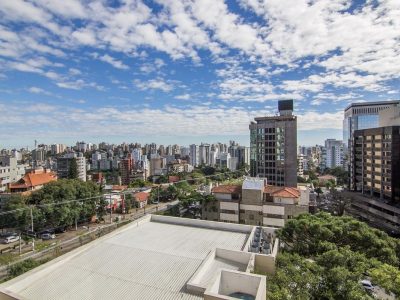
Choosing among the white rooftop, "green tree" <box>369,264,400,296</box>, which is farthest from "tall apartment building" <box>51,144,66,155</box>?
"green tree" <box>369,264,400,296</box>

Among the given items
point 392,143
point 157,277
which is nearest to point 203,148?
point 392,143

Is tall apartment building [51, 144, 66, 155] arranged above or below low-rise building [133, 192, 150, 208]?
above

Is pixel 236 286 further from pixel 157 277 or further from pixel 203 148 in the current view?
pixel 203 148

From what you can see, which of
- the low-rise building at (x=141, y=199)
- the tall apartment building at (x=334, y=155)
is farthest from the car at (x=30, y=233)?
the tall apartment building at (x=334, y=155)

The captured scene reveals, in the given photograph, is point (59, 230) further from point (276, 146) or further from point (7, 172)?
point (276, 146)

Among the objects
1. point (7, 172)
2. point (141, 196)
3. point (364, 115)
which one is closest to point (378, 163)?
point (364, 115)

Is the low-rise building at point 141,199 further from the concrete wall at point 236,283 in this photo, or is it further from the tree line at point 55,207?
the concrete wall at point 236,283

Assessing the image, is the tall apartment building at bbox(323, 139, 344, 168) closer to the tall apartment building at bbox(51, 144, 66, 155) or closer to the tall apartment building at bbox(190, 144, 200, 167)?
the tall apartment building at bbox(190, 144, 200, 167)
